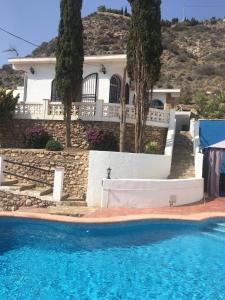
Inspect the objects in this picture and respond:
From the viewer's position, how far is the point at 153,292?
319 inches

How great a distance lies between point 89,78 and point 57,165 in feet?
28.0

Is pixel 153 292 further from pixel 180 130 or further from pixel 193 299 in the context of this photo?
pixel 180 130

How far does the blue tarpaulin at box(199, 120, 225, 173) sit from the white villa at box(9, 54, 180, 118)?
6035mm

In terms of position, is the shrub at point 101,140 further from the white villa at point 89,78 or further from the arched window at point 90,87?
the arched window at point 90,87

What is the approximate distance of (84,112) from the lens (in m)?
19.8

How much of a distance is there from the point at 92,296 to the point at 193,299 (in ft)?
7.41

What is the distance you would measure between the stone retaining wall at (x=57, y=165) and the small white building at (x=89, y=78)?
609 cm

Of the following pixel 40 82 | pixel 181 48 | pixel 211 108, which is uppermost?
pixel 181 48

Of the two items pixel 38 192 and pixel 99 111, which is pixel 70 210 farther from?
pixel 99 111

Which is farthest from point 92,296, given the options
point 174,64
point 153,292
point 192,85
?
point 174,64

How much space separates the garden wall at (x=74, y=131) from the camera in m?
19.7

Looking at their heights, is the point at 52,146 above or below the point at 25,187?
above

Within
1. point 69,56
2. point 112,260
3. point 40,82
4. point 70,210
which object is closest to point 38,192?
point 70,210

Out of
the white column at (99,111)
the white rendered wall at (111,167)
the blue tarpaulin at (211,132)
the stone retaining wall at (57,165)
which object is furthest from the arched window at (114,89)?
the white rendered wall at (111,167)
